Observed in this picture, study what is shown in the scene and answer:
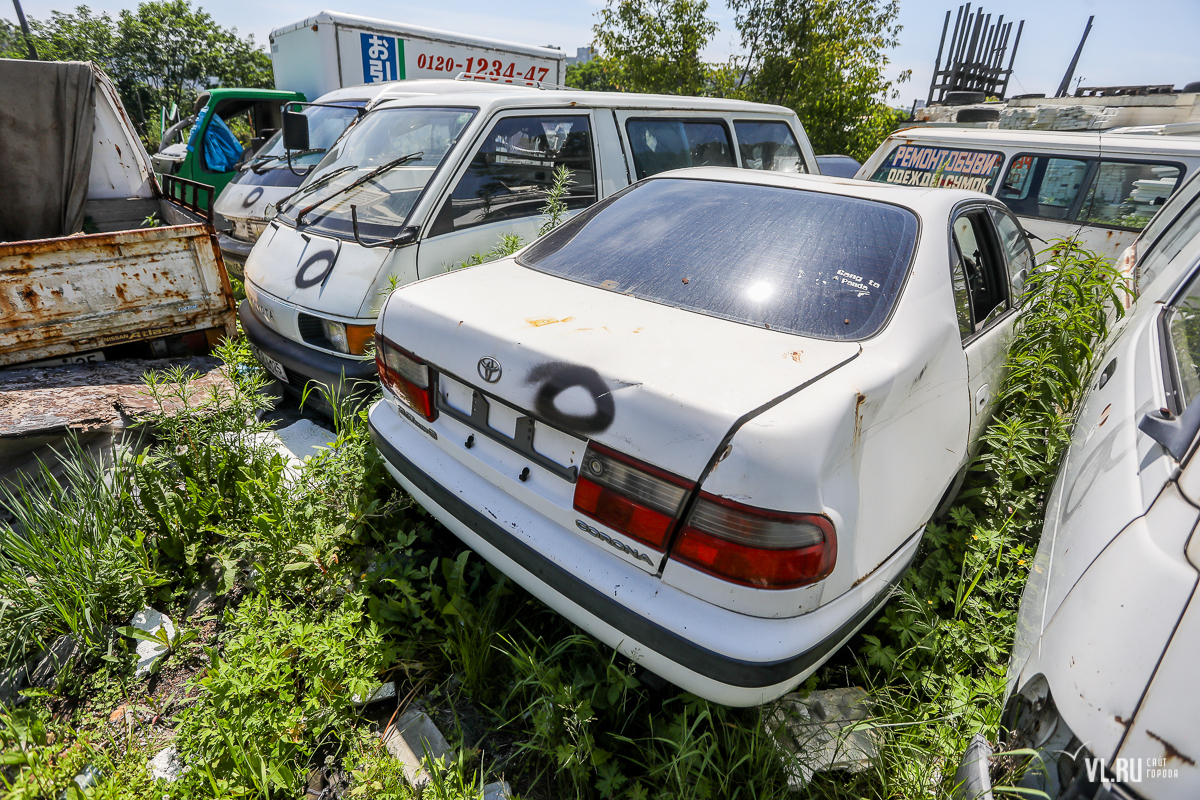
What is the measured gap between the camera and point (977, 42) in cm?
1280

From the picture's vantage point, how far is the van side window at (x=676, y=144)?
431 centimetres

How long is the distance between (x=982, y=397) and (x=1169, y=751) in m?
1.59

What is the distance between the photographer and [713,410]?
1.40 metres

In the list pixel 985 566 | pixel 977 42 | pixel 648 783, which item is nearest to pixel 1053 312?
pixel 985 566

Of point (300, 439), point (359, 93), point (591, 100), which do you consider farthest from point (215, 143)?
point (300, 439)

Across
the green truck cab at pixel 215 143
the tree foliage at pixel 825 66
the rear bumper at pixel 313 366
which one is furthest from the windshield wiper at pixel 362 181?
the tree foliage at pixel 825 66

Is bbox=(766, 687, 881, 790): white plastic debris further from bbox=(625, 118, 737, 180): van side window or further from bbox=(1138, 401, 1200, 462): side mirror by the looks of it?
bbox=(625, 118, 737, 180): van side window

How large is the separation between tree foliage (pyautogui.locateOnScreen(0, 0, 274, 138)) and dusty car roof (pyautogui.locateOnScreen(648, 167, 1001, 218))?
27.3m

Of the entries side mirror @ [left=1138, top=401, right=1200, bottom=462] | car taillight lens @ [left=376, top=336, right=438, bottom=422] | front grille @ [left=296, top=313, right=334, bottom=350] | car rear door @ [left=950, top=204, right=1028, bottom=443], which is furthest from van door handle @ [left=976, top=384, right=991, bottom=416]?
front grille @ [left=296, top=313, right=334, bottom=350]

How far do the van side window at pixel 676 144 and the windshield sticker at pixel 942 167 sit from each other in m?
1.44

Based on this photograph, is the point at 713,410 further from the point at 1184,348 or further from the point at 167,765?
the point at 167,765

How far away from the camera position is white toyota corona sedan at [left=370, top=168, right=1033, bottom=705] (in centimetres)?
142

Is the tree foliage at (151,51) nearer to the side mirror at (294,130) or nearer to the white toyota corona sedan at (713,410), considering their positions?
the side mirror at (294,130)

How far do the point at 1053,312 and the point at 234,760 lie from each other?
3.66m
